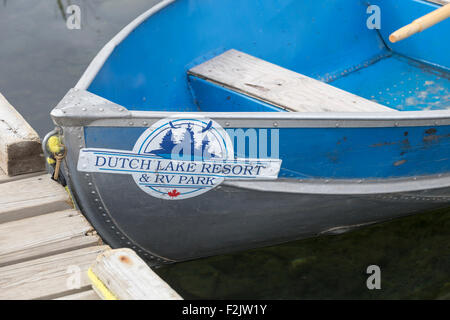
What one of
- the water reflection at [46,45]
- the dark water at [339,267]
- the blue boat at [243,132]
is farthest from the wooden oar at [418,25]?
the water reflection at [46,45]

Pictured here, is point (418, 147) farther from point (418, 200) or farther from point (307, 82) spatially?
point (307, 82)

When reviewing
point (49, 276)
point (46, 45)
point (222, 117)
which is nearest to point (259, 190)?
point (222, 117)

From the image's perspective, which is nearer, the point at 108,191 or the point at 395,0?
the point at 108,191

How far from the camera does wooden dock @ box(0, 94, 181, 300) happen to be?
7.25ft

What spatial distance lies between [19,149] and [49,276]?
0.79 meters

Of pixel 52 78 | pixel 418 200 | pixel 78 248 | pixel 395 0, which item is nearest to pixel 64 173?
pixel 78 248

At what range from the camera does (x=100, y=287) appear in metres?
2.27

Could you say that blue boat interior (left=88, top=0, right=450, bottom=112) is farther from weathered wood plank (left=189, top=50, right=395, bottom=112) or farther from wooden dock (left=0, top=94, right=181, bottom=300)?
wooden dock (left=0, top=94, right=181, bottom=300)

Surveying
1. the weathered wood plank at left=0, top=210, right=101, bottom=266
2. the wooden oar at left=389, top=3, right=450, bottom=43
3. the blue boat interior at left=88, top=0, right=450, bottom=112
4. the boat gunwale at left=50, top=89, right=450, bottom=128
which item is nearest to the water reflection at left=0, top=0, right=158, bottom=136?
the blue boat interior at left=88, top=0, right=450, bottom=112

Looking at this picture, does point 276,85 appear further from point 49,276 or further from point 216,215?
point 49,276

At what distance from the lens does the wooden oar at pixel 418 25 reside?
3.29 m

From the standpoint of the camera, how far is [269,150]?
9.62 ft

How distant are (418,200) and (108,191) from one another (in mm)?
1841

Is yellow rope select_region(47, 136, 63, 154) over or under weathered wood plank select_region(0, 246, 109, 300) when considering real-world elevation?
over
